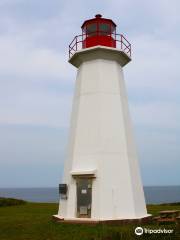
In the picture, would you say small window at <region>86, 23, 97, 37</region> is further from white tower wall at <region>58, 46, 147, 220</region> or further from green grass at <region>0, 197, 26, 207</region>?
green grass at <region>0, 197, 26, 207</region>

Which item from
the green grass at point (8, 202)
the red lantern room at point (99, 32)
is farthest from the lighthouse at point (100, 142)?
the green grass at point (8, 202)

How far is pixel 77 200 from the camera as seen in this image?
16734mm

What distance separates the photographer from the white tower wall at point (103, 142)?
16047 millimetres

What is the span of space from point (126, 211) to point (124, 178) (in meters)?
1.43

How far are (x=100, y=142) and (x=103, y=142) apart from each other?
0.45ft

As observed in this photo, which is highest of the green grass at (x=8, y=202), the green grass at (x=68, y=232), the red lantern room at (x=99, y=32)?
the red lantern room at (x=99, y=32)

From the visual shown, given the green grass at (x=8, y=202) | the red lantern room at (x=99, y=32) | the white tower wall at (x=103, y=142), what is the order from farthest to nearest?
the green grass at (x=8, y=202) < the red lantern room at (x=99, y=32) < the white tower wall at (x=103, y=142)

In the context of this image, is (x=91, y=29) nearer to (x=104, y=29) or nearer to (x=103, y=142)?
(x=104, y=29)

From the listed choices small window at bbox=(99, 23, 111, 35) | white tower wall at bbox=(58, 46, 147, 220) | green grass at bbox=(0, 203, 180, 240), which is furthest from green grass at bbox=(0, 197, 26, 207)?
small window at bbox=(99, 23, 111, 35)

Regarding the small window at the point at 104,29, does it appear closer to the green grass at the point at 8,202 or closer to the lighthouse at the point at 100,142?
the lighthouse at the point at 100,142

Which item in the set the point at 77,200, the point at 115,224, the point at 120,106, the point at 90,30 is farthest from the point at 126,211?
the point at 90,30

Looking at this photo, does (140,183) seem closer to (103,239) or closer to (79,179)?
(79,179)

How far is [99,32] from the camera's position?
17.8 meters

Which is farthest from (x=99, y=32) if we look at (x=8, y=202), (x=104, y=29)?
(x=8, y=202)
